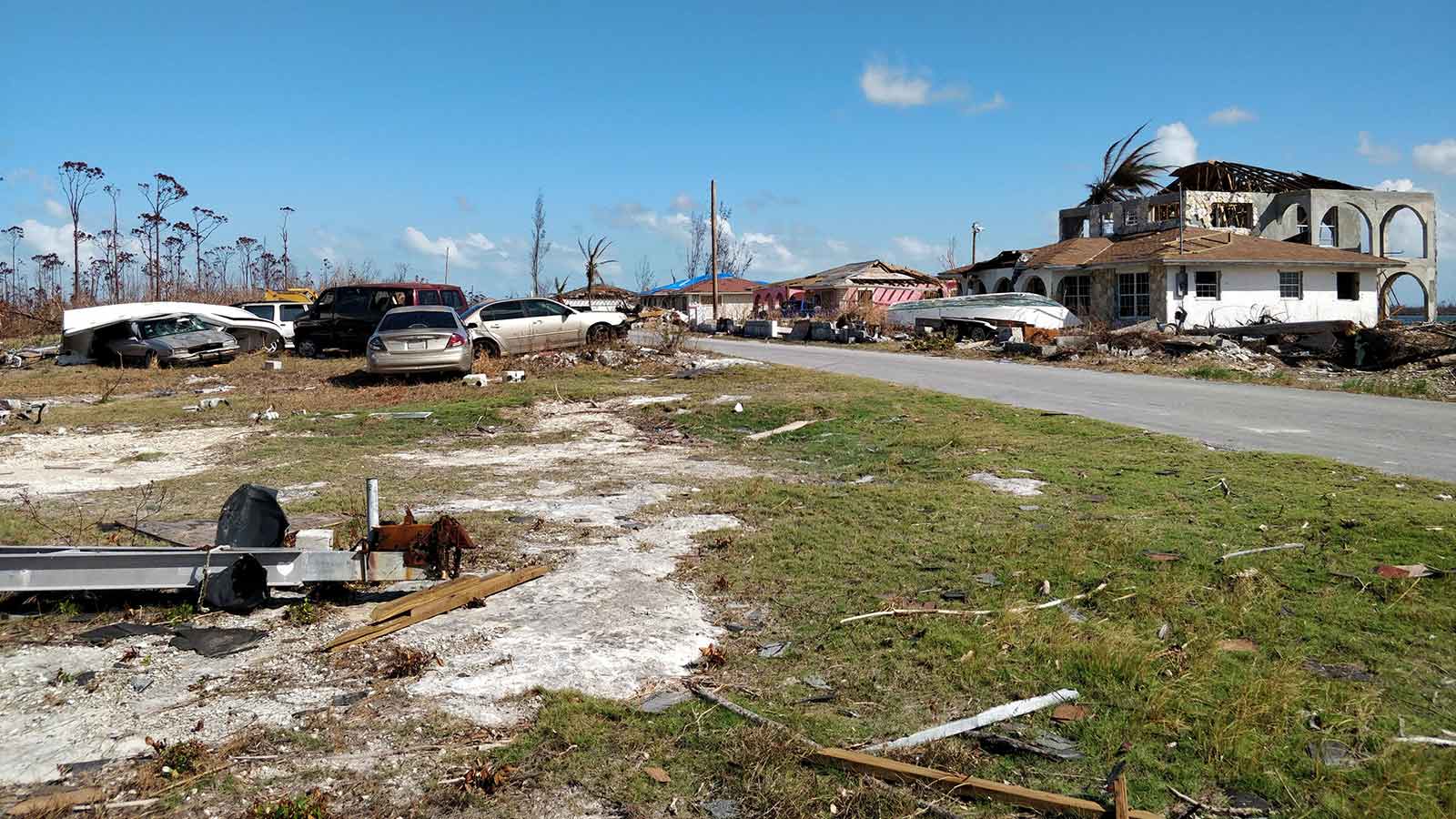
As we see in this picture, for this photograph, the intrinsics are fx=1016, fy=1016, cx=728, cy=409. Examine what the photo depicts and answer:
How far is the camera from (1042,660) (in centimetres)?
452

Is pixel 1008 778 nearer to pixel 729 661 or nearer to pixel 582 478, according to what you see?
pixel 729 661

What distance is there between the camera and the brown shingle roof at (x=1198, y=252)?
112 feet

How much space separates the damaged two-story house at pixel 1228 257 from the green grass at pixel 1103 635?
91.3ft

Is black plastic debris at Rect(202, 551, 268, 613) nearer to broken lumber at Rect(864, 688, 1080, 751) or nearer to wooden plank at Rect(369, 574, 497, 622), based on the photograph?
wooden plank at Rect(369, 574, 497, 622)

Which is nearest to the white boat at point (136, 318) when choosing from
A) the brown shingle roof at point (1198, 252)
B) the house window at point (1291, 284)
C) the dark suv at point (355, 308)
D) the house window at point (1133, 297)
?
the dark suv at point (355, 308)

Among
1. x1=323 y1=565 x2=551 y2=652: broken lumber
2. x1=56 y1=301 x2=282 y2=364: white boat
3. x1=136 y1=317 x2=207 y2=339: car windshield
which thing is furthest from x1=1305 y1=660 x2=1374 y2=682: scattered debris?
x1=56 y1=301 x2=282 y2=364: white boat

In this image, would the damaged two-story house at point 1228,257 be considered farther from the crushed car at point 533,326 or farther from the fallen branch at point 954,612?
the fallen branch at point 954,612

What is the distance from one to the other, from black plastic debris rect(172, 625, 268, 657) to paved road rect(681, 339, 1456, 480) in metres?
8.92

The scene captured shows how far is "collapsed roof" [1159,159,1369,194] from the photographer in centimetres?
4303

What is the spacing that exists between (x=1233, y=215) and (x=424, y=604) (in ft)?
138

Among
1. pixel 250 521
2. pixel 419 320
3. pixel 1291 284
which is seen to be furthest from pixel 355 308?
pixel 1291 284

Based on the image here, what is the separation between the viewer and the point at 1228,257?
34031 millimetres

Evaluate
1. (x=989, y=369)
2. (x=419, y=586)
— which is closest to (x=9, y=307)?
(x=989, y=369)

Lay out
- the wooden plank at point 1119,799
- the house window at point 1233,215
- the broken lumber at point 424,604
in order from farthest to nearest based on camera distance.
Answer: the house window at point 1233,215 → the broken lumber at point 424,604 → the wooden plank at point 1119,799
